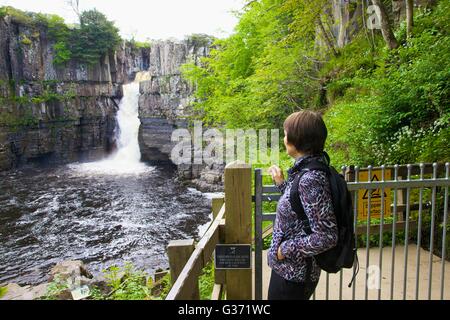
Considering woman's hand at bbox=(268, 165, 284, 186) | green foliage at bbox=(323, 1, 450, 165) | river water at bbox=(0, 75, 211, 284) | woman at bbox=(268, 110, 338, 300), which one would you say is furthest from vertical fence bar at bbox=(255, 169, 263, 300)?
river water at bbox=(0, 75, 211, 284)

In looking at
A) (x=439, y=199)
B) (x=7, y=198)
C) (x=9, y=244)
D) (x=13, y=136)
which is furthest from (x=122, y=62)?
(x=439, y=199)

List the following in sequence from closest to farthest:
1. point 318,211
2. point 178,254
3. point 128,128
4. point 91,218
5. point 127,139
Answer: point 318,211
point 178,254
point 91,218
point 127,139
point 128,128

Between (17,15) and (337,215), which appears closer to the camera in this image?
(337,215)

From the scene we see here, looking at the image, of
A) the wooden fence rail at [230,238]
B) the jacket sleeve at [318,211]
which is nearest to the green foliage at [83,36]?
the wooden fence rail at [230,238]

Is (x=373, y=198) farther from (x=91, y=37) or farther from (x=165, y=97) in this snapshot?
(x=91, y=37)

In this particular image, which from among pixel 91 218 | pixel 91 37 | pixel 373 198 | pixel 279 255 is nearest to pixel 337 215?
pixel 279 255

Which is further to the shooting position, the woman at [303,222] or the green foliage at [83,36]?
the green foliage at [83,36]

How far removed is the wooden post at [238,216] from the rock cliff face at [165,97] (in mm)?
28998

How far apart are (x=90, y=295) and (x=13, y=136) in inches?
1052

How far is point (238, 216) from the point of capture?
2.54 metres

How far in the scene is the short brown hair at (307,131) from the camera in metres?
1.94

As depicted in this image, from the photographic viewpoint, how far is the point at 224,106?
488 inches

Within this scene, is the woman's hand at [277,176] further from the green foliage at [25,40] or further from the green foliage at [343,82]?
the green foliage at [25,40]

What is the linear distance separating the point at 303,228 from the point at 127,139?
3507cm
